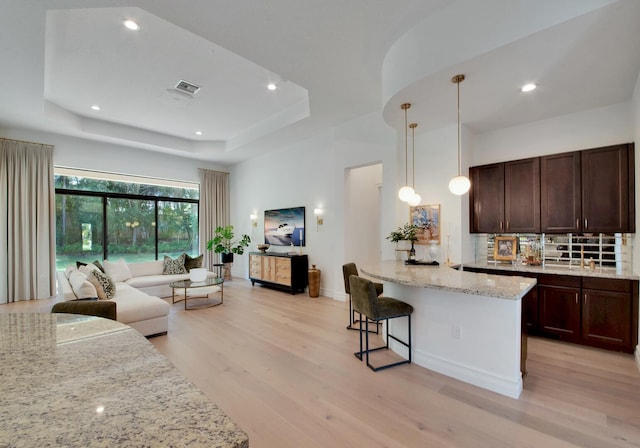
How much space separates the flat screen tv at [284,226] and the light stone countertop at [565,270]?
365 cm

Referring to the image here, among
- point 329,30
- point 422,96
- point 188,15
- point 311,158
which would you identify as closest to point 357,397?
point 422,96

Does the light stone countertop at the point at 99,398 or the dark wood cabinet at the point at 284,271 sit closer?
the light stone countertop at the point at 99,398

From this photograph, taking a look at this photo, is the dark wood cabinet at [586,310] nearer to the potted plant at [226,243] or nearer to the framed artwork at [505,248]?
the framed artwork at [505,248]

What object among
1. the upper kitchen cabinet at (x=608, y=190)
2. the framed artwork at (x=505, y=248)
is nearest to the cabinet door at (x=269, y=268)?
the framed artwork at (x=505, y=248)

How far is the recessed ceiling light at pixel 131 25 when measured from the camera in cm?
317

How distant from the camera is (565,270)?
3.73 metres

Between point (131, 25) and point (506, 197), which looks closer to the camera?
point (131, 25)

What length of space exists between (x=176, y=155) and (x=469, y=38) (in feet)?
24.1

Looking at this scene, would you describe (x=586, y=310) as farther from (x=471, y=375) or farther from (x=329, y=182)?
(x=329, y=182)

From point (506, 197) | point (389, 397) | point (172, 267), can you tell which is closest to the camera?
point (389, 397)

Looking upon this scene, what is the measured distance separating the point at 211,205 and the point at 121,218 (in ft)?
7.17

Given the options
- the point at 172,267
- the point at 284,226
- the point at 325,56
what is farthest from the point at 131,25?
the point at 172,267

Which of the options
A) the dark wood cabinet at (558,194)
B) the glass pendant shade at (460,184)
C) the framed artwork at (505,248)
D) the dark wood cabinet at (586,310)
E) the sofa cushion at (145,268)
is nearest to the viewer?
the glass pendant shade at (460,184)

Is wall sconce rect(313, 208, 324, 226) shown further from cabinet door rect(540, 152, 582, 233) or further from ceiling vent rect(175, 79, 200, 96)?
cabinet door rect(540, 152, 582, 233)
